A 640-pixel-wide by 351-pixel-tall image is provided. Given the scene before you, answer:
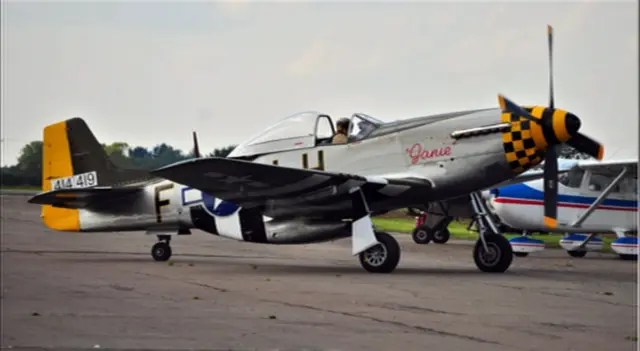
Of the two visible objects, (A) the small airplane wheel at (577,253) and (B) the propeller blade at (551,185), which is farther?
(A) the small airplane wheel at (577,253)

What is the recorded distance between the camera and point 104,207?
15.2 m

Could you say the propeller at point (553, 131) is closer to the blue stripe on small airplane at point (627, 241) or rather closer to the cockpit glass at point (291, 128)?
the cockpit glass at point (291, 128)

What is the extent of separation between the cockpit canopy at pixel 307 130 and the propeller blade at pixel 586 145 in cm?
285

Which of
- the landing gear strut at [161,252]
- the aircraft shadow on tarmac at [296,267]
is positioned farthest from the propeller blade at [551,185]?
the landing gear strut at [161,252]

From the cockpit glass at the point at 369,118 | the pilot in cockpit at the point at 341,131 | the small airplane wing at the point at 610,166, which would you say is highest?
the cockpit glass at the point at 369,118

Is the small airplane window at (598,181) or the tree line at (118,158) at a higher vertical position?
the tree line at (118,158)

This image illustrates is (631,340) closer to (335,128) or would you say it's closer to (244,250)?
(335,128)

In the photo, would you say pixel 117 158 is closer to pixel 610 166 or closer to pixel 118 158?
pixel 118 158

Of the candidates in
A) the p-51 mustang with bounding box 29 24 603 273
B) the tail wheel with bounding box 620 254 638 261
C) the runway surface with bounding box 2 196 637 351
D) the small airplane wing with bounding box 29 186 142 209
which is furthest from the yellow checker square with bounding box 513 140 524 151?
the tail wheel with bounding box 620 254 638 261

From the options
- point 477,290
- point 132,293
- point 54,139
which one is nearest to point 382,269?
point 477,290

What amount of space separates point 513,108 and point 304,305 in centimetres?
428

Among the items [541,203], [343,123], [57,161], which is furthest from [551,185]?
[57,161]

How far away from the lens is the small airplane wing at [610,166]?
56.9 ft

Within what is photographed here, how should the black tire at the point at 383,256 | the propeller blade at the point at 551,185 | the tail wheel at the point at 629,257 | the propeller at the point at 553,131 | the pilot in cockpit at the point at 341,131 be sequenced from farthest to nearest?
the tail wheel at the point at 629,257
the pilot in cockpit at the point at 341,131
the black tire at the point at 383,256
the propeller blade at the point at 551,185
the propeller at the point at 553,131
